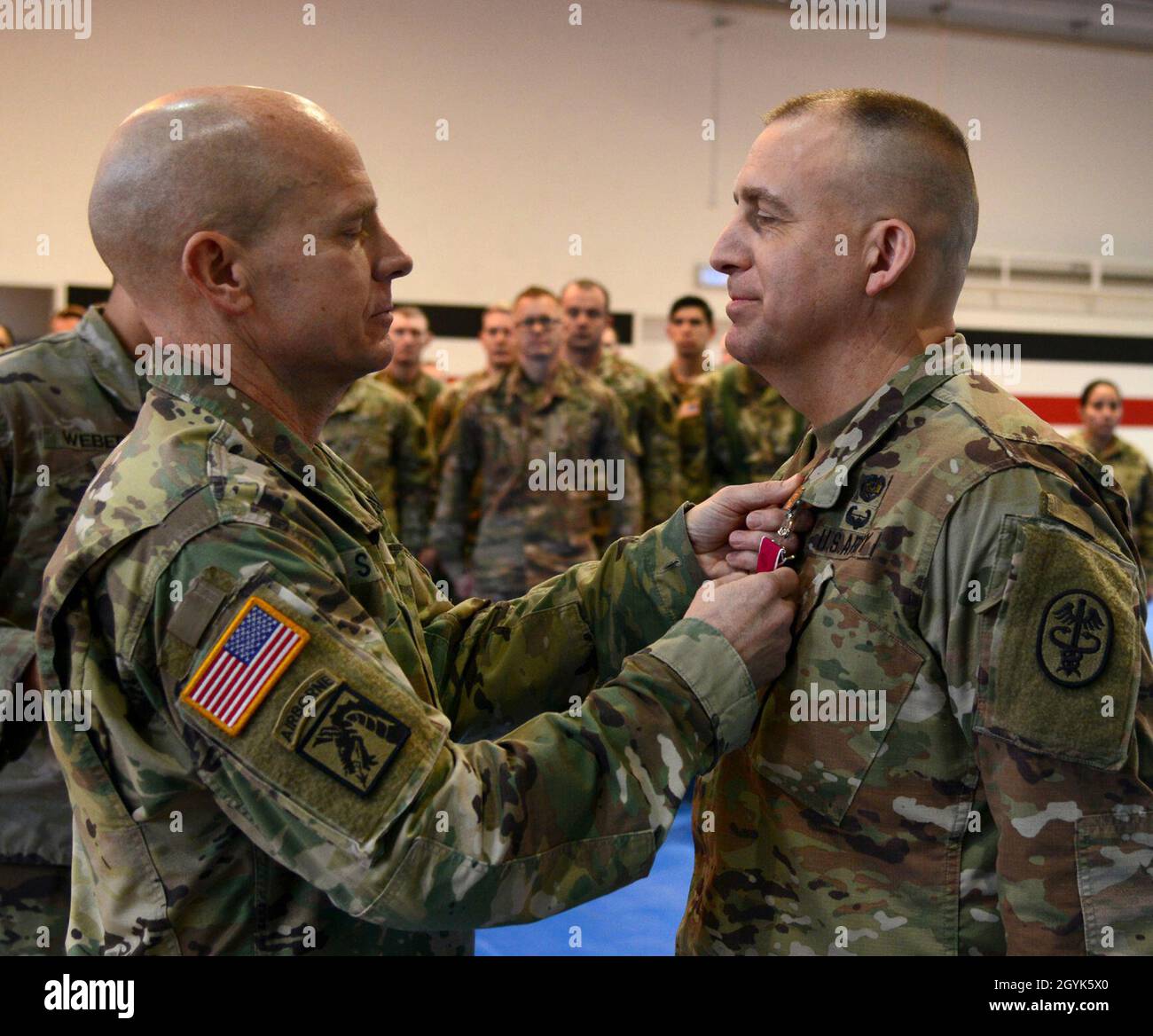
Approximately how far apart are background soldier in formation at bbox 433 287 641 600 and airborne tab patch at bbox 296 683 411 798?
167 inches

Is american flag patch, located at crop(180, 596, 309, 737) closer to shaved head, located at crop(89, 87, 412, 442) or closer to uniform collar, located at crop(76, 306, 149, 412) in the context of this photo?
shaved head, located at crop(89, 87, 412, 442)

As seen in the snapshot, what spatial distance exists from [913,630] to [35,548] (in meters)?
1.53

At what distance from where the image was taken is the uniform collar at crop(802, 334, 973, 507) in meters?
1.52

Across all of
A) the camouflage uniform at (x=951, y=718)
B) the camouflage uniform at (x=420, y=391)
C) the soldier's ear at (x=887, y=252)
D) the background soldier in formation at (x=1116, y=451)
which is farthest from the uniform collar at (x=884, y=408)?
the background soldier in formation at (x=1116, y=451)

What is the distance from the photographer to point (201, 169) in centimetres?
145

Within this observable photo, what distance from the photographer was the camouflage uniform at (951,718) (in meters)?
1.30

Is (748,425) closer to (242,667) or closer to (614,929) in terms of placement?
(614,929)

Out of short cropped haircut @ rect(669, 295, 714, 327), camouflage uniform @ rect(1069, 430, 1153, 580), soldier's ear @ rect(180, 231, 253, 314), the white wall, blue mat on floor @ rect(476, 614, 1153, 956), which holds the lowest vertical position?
blue mat on floor @ rect(476, 614, 1153, 956)

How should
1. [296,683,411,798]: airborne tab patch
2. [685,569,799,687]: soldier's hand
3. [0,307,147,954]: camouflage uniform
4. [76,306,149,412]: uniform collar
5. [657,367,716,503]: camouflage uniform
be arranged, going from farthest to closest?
[657,367,716,503]: camouflage uniform < [76,306,149,412]: uniform collar < [0,307,147,954]: camouflage uniform < [685,569,799,687]: soldier's hand < [296,683,411,798]: airborne tab patch

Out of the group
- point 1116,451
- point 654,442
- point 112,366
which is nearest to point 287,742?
point 112,366

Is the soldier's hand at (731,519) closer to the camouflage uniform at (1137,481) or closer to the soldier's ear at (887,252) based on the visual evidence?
the soldier's ear at (887,252)

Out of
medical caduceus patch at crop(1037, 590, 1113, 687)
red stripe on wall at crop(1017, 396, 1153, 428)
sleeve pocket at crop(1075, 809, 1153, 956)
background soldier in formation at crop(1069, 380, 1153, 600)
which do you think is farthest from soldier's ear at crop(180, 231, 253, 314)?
red stripe on wall at crop(1017, 396, 1153, 428)

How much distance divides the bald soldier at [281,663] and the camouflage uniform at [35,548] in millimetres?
696
